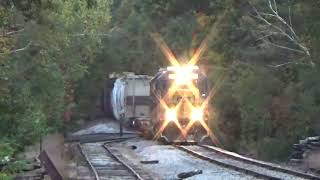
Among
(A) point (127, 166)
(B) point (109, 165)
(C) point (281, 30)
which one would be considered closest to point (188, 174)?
(A) point (127, 166)

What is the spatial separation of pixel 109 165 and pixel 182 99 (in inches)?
328

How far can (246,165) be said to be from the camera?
73.2 ft

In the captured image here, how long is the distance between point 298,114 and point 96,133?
18.2m

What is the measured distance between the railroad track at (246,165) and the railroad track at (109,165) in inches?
111

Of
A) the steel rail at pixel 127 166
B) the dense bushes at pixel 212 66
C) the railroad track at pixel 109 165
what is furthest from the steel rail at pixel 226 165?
the dense bushes at pixel 212 66

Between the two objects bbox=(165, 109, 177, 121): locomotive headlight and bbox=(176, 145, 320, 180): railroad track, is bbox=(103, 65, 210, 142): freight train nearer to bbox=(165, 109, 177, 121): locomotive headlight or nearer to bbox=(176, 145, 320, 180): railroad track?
bbox=(165, 109, 177, 121): locomotive headlight

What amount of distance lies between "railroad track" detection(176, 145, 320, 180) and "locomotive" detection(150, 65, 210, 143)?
1.44 m

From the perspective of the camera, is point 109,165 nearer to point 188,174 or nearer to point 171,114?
point 188,174

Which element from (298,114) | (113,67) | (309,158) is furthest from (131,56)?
(309,158)

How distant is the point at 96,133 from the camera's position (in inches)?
1885

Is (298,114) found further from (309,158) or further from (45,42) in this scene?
(45,42)

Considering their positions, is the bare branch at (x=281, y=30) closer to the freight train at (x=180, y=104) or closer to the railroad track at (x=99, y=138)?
Answer: the freight train at (x=180, y=104)

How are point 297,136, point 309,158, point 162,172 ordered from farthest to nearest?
1. point 297,136
2. point 309,158
3. point 162,172

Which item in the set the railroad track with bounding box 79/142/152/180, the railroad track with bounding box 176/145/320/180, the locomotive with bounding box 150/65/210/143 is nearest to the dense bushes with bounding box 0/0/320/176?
the railroad track with bounding box 79/142/152/180
